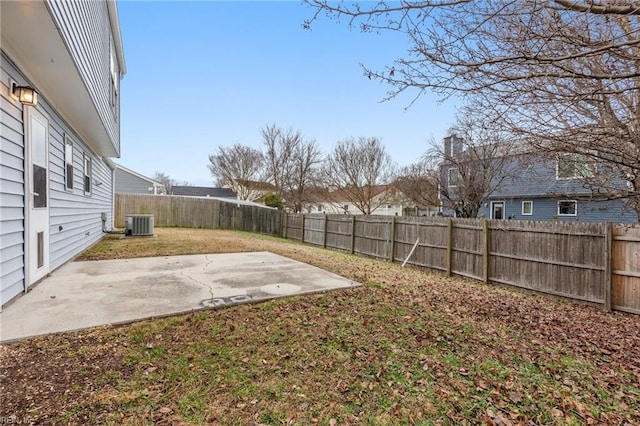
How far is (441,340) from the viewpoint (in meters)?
3.30

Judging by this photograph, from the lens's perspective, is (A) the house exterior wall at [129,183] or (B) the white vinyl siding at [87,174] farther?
(A) the house exterior wall at [129,183]

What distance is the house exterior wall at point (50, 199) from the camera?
3.48 m

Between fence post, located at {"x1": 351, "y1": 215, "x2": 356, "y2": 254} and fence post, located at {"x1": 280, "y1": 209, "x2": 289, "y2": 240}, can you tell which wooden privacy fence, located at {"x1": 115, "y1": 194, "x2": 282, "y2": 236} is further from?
fence post, located at {"x1": 351, "y1": 215, "x2": 356, "y2": 254}

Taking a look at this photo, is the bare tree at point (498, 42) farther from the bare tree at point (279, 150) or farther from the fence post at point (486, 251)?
the bare tree at point (279, 150)

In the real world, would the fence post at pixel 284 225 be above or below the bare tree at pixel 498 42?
below

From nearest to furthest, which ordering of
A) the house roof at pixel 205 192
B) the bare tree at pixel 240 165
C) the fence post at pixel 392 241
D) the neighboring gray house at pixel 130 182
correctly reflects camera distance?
the fence post at pixel 392 241 < the neighboring gray house at pixel 130 182 < the bare tree at pixel 240 165 < the house roof at pixel 205 192

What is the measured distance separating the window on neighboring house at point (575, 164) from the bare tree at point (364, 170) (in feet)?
52.4

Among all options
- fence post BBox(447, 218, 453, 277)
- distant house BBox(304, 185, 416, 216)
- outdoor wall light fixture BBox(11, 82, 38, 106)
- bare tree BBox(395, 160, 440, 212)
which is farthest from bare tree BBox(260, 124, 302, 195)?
outdoor wall light fixture BBox(11, 82, 38, 106)

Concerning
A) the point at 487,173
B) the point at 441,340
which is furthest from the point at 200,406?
the point at 487,173

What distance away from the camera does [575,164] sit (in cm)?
552

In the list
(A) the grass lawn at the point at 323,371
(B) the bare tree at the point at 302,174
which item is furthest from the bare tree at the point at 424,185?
(A) the grass lawn at the point at 323,371

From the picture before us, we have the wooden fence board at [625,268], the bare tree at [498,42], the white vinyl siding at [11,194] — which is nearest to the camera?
the bare tree at [498,42]

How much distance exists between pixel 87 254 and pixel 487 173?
472 inches

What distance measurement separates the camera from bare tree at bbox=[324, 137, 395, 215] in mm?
22172
